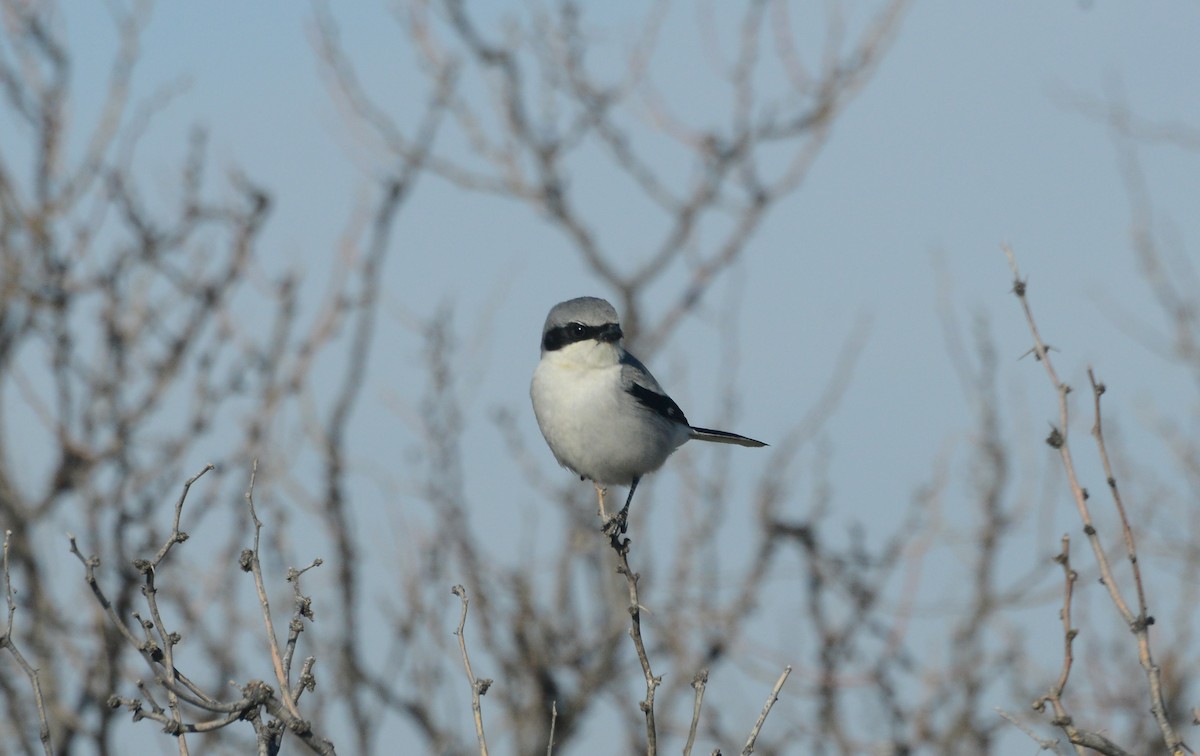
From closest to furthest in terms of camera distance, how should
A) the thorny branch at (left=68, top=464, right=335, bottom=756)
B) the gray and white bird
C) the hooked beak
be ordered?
the thorny branch at (left=68, top=464, right=335, bottom=756)
the gray and white bird
the hooked beak

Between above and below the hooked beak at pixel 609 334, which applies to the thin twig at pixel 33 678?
below

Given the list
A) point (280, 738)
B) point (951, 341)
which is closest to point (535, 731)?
point (951, 341)

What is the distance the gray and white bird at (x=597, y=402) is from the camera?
5.27 m

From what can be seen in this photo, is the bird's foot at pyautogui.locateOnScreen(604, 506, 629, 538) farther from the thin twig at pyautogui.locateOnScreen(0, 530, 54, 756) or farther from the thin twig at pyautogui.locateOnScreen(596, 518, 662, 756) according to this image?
the thin twig at pyautogui.locateOnScreen(0, 530, 54, 756)

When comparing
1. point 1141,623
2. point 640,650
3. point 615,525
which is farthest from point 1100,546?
point 615,525

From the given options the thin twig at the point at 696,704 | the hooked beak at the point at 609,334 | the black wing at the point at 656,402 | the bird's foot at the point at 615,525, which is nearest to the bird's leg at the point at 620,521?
the bird's foot at the point at 615,525

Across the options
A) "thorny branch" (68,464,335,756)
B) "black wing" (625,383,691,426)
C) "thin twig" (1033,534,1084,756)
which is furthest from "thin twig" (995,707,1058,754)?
"black wing" (625,383,691,426)

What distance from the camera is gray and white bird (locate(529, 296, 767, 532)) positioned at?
17.3 feet

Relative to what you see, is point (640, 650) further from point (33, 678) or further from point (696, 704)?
point (33, 678)

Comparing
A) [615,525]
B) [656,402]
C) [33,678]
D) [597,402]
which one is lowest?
[33,678]

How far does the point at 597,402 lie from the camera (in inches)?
208

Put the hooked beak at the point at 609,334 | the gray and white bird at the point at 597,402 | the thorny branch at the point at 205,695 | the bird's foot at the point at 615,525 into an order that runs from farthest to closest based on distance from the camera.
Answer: the hooked beak at the point at 609,334
the gray and white bird at the point at 597,402
the bird's foot at the point at 615,525
the thorny branch at the point at 205,695

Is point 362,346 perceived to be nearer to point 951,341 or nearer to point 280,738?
point 951,341

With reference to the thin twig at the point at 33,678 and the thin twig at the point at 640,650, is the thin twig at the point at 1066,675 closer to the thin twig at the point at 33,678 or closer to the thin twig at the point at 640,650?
the thin twig at the point at 640,650
